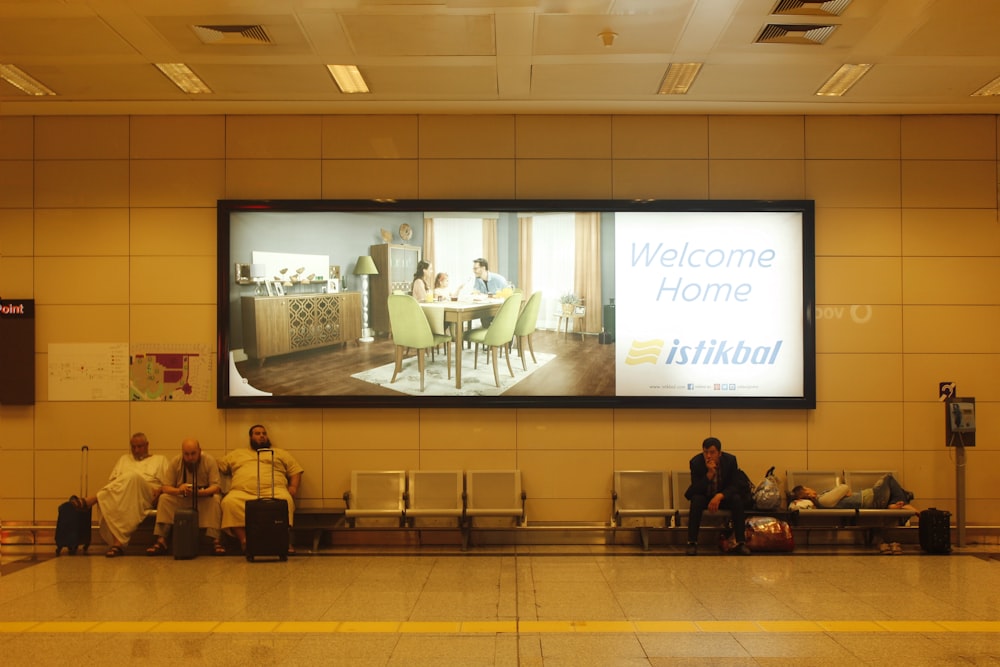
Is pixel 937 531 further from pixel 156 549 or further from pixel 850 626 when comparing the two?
pixel 156 549

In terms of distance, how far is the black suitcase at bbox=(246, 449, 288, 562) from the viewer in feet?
25.2

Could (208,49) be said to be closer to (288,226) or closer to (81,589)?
(288,226)

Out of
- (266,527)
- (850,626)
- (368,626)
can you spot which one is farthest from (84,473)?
(850,626)

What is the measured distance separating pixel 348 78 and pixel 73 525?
5.14 m

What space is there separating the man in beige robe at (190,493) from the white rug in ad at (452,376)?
1.72m

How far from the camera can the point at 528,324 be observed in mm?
8570

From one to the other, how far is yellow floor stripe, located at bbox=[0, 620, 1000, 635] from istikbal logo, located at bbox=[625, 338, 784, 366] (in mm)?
3338

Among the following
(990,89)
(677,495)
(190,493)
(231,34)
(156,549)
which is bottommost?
(156,549)

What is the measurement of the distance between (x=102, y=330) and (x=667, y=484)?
6157 millimetres

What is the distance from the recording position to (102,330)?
341 inches

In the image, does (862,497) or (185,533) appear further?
(862,497)

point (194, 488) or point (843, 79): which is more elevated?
point (843, 79)

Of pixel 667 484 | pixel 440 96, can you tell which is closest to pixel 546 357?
pixel 667 484

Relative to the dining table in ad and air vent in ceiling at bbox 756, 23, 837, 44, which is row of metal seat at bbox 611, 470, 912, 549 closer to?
the dining table in ad
